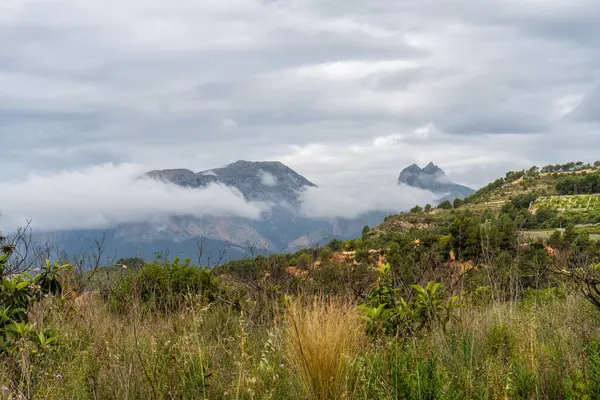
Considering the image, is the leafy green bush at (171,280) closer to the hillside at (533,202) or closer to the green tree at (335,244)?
the green tree at (335,244)

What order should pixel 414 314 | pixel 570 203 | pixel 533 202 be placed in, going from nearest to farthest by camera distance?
1. pixel 414 314
2. pixel 570 203
3. pixel 533 202

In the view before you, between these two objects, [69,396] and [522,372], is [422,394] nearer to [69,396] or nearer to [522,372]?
[522,372]

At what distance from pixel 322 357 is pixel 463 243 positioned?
19944mm

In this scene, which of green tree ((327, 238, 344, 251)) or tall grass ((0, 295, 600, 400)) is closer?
tall grass ((0, 295, 600, 400))

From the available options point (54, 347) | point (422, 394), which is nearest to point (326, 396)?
point (422, 394)

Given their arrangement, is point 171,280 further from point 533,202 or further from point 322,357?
point 533,202

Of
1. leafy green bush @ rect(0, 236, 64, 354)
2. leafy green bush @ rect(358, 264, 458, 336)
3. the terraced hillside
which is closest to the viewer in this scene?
leafy green bush @ rect(0, 236, 64, 354)

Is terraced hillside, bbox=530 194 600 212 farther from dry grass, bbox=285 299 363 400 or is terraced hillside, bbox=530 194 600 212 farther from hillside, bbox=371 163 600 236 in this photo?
dry grass, bbox=285 299 363 400

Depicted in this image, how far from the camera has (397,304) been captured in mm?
5988

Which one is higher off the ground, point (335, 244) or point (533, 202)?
point (533, 202)

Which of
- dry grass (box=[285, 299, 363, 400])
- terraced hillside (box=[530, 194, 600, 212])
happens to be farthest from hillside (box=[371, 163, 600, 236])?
dry grass (box=[285, 299, 363, 400])

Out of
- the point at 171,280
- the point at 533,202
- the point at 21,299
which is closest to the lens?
the point at 21,299

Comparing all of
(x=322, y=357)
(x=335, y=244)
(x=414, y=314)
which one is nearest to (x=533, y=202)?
(x=335, y=244)

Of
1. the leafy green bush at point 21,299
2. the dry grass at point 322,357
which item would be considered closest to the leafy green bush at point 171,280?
the leafy green bush at point 21,299
